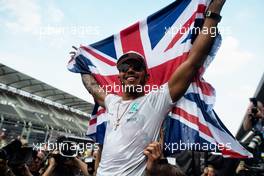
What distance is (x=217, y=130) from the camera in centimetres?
262

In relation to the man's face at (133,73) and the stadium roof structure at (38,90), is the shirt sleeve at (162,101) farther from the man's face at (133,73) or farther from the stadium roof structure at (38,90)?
the stadium roof structure at (38,90)

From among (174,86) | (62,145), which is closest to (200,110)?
(174,86)

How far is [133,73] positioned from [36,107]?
21.5 meters

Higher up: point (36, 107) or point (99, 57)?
point (99, 57)

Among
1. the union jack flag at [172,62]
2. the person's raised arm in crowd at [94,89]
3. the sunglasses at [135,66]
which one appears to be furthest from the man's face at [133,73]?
the union jack flag at [172,62]

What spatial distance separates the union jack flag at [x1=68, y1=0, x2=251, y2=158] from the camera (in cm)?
256

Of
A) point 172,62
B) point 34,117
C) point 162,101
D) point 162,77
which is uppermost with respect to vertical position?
point 172,62

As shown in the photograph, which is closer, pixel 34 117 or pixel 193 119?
pixel 193 119

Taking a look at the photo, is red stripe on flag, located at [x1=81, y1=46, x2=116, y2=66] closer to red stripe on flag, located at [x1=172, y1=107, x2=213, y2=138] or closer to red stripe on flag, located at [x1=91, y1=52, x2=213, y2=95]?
red stripe on flag, located at [x1=91, y1=52, x2=213, y2=95]

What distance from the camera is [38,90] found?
20.6 m

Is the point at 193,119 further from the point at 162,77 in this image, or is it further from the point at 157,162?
the point at 157,162

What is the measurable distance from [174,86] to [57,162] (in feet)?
4.38

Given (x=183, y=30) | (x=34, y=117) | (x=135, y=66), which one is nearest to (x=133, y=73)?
(x=135, y=66)

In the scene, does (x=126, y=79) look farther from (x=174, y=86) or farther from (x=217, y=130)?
(x=217, y=130)
